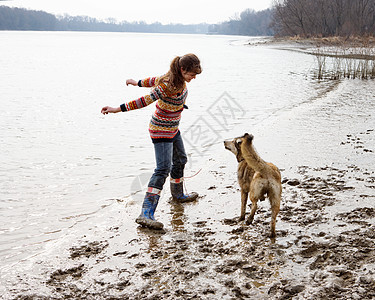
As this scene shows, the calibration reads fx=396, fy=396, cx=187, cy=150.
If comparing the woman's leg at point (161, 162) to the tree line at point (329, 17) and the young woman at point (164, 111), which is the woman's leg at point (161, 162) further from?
the tree line at point (329, 17)

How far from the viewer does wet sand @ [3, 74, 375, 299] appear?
11.2 ft

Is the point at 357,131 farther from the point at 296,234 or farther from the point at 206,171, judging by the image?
the point at 296,234

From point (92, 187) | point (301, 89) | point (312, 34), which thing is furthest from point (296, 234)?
point (312, 34)

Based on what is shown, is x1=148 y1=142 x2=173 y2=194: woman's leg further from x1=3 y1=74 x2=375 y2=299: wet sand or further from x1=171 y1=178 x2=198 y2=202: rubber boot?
x1=171 y1=178 x2=198 y2=202: rubber boot

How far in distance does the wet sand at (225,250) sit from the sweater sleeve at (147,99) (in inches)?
59.9

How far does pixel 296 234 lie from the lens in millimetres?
4289

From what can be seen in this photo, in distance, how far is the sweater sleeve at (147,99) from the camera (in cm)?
424

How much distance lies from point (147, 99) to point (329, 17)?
221ft

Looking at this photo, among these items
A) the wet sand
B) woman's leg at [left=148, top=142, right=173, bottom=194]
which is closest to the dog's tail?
the wet sand

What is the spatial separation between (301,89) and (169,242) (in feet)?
53.4

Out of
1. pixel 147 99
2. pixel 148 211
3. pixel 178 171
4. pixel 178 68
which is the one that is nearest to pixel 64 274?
pixel 148 211

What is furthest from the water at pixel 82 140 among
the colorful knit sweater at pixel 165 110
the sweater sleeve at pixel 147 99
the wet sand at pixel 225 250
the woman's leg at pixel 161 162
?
the sweater sleeve at pixel 147 99

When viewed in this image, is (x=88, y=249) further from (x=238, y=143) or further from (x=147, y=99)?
(x=238, y=143)

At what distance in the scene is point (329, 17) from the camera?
6400cm
